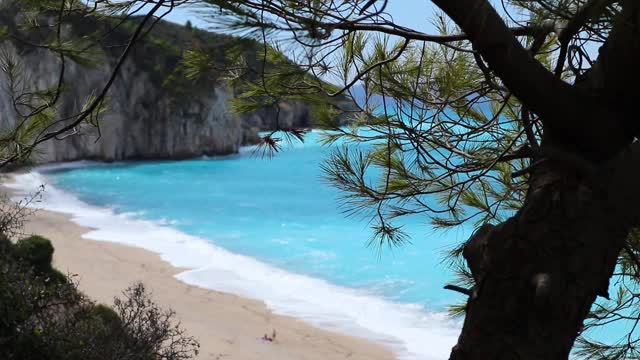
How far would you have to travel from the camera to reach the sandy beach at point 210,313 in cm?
733

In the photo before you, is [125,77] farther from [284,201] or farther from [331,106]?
[331,106]

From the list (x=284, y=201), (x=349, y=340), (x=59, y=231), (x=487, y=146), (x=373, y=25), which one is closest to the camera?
(x=373, y=25)

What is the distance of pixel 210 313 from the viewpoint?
862 centimetres

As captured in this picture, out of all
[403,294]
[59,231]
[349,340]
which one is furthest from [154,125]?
[349,340]

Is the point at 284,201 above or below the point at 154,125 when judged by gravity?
below

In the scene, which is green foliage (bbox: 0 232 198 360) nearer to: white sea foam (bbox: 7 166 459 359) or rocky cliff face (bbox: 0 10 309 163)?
white sea foam (bbox: 7 166 459 359)

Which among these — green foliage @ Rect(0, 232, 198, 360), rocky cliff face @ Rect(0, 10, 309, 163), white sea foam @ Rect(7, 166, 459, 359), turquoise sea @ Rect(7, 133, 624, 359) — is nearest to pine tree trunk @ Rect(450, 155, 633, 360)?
turquoise sea @ Rect(7, 133, 624, 359)

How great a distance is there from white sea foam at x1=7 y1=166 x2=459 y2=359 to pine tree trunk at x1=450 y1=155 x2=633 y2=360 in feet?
21.3

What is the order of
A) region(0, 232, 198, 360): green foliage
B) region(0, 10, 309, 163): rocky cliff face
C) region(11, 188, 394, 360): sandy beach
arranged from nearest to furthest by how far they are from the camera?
region(0, 232, 198, 360): green foliage
region(11, 188, 394, 360): sandy beach
region(0, 10, 309, 163): rocky cliff face

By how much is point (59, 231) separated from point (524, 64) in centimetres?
1363

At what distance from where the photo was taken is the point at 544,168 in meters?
1.48

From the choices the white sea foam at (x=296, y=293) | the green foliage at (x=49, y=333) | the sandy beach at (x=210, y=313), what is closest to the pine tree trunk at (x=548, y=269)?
the green foliage at (x=49, y=333)

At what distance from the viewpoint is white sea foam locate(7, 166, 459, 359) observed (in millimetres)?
8609

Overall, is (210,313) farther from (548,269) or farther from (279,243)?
(548,269)
